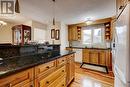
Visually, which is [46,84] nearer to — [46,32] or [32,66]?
[32,66]

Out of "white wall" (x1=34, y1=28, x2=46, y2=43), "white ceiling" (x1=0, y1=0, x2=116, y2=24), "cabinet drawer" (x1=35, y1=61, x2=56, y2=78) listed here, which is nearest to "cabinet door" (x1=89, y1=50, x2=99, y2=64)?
"white ceiling" (x1=0, y1=0, x2=116, y2=24)

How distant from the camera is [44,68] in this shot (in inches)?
62.7

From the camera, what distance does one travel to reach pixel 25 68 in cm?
118

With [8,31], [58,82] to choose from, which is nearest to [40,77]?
[58,82]

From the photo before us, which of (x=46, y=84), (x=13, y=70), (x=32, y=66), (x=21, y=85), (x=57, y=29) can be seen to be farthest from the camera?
(x=57, y=29)

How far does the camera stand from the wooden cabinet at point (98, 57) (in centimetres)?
434

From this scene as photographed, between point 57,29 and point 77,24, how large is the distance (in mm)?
1177

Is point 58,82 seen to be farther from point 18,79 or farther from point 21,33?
point 21,33

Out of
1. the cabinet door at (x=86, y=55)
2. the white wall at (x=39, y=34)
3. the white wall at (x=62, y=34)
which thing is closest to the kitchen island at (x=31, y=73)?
the cabinet door at (x=86, y=55)

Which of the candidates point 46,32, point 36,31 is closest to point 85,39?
point 46,32

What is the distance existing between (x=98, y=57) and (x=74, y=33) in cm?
196

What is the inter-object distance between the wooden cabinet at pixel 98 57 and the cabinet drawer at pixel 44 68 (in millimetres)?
3201

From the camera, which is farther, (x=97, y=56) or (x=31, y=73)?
(x=97, y=56)

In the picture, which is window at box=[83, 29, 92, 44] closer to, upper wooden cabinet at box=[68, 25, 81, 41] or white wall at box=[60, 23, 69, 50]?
upper wooden cabinet at box=[68, 25, 81, 41]
